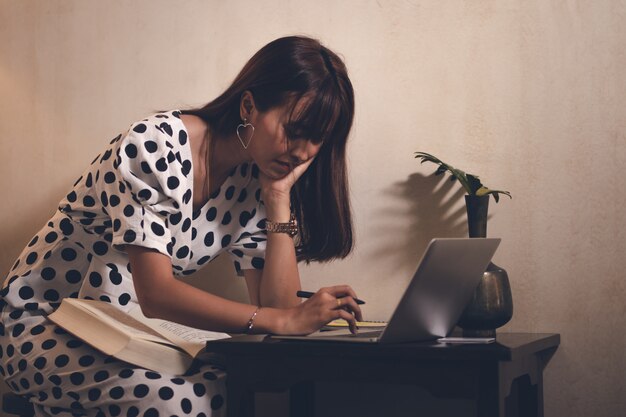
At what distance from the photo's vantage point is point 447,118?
5.25 feet

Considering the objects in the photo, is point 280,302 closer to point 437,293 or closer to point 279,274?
point 279,274

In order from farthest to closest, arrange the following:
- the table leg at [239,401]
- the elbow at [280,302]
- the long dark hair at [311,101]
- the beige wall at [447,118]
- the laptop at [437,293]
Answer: the beige wall at [447,118] < the elbow at [280,302] < the long dark hair at [311,101] < the table leg at [239,401] < the laptop at [437,293]

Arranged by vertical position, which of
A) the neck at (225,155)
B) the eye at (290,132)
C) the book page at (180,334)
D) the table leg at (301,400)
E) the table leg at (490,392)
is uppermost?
the eye at (290,132)

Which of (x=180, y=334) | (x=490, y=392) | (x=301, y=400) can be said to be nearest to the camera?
(x=490, y=392)

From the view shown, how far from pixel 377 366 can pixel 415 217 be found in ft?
2.15

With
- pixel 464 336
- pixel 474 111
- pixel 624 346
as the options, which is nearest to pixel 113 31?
pixel 474 111

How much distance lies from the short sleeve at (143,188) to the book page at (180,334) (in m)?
0.13

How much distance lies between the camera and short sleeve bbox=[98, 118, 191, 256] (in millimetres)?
1151

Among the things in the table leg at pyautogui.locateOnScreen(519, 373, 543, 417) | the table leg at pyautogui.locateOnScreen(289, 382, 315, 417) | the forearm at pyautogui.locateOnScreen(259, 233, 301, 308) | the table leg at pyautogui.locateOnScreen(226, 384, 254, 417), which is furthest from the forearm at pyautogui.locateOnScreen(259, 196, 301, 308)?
the table leg at pyautogui.locateOnScreen(519, 373, 543, 417)

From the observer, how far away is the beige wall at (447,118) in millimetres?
1521

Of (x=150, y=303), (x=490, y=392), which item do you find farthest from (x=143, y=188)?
(x=490, y=392)

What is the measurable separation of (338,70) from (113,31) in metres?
0.77

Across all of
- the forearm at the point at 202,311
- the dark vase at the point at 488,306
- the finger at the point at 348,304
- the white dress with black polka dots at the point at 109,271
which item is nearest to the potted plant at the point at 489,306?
the dark vase at the point at 488,306

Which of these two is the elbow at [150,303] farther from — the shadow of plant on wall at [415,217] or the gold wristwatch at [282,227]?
the shadow of plant on wall at [415,217]
